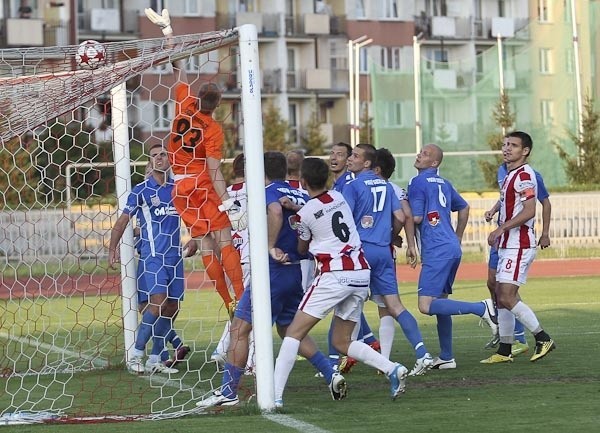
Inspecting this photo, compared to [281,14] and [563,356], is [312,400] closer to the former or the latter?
[563,356]

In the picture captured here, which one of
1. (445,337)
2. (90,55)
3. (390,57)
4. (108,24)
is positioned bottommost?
(445,337)

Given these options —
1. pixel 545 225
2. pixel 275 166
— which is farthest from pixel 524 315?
pixel 275 166

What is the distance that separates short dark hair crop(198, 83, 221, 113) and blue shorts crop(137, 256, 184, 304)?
1918mm

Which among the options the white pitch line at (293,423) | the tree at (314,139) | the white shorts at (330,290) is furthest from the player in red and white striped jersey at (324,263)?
the tree at (314,139)

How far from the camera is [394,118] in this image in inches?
1657

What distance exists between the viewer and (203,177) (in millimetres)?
11078

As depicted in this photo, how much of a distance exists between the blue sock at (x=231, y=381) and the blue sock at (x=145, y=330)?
8.79ft

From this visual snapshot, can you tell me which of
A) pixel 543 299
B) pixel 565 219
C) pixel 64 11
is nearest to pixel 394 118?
pixel 565 219

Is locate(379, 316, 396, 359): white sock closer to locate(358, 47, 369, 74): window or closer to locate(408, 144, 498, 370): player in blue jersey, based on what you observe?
locate(408, 144, 498, 370): player in blue jersey

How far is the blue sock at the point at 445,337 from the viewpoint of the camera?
37.9ft

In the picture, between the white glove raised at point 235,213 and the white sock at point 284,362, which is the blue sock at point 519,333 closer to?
the white glove raised at point 235,213

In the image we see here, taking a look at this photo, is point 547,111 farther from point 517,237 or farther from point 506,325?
point 517,237

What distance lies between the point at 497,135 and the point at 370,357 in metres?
33.1

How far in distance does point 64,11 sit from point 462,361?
4612 cm
